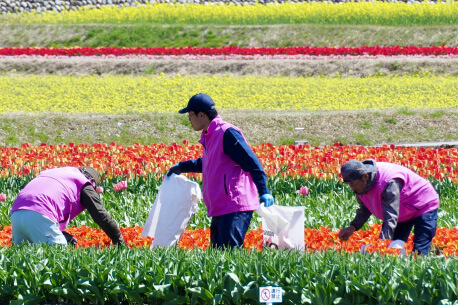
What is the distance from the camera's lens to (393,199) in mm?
5875

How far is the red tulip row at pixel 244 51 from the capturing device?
2328 centimetres

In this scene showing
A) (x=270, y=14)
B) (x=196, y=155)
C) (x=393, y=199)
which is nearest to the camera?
(x=393, y=199)

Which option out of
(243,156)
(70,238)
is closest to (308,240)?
(243,156)

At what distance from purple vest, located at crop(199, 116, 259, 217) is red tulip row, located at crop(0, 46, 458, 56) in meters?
17.5

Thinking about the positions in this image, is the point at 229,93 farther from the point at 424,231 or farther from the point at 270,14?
the point at 424,231

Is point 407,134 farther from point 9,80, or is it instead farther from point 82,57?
point 82,57

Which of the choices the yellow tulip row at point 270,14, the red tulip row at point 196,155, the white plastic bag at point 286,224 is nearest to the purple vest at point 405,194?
the white plastic bag at point 286,224

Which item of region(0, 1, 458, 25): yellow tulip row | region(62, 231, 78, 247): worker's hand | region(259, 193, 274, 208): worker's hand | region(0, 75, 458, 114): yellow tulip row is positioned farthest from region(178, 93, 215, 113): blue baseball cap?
region(0, 1, 458, 25): yellow tulip row

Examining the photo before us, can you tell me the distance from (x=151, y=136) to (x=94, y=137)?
957 mm

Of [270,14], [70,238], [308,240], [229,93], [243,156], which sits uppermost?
[270,14]

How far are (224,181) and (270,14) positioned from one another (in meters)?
24.2

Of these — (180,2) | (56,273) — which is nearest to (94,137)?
(56,273)

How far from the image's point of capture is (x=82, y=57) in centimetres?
2422

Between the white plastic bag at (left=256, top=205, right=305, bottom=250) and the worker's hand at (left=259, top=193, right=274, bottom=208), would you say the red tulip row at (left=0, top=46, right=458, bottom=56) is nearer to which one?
the white plastic bag at (left=256, top=205, right=305, bottom=250)
